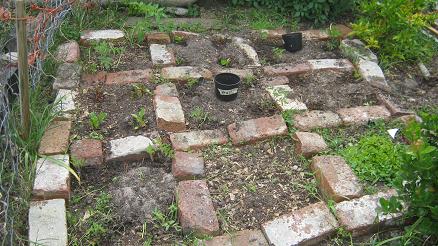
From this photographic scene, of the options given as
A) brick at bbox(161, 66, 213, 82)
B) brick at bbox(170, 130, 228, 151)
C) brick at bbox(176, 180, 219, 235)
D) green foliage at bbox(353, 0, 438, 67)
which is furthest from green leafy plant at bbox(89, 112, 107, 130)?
green foliage at bbox(353, 0, 438, 67)

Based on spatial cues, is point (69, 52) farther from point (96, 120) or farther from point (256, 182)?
point (256, 182)

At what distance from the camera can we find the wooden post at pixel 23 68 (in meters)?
2.37

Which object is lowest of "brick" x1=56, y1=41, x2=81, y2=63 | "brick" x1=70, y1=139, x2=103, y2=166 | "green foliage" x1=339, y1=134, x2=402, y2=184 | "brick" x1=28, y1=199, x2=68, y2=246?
"brick" x1=28, y1=199, x2=68, y2=246

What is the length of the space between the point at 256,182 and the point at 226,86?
0.70 meters

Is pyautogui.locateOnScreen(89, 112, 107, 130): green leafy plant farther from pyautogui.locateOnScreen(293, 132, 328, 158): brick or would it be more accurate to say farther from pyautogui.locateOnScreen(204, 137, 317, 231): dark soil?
pyautogui.locateOnScreen(293, 132, 328, 158): brick

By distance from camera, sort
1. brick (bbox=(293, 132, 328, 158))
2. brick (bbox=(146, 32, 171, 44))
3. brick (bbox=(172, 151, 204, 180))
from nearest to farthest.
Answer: brick (bbox=(172, 151, 204, 180)), brick (bbox=(293, 132, 328, 158)), brick (bbox=(146, 32, 171, 44))

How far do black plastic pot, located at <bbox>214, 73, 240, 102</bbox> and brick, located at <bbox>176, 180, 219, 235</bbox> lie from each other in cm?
73

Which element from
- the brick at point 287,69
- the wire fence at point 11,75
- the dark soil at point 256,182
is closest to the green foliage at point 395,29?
the brick at point 287,69

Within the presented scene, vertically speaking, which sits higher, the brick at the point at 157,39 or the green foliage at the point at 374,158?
the green foliage at the point at 374,158

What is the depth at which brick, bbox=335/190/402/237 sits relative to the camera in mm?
2457

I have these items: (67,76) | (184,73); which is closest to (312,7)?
(184,73)

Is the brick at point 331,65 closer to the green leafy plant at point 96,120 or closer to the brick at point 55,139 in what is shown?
the green leafy plant at point 96,120

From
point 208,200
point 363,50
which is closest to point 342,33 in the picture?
point 363,50

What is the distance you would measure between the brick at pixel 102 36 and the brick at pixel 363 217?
2100 mm
